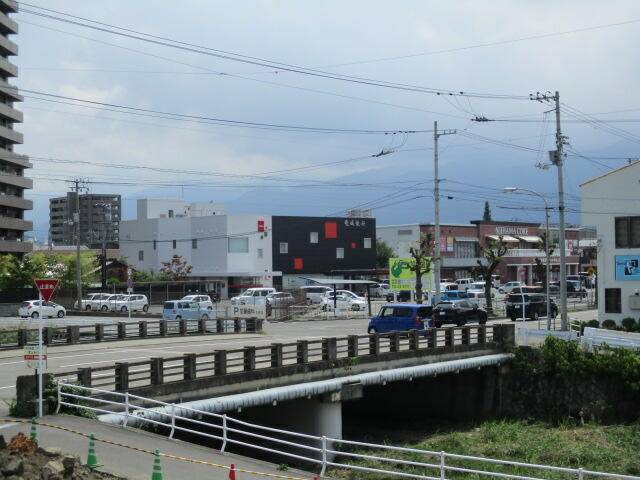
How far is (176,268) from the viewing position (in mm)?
93500

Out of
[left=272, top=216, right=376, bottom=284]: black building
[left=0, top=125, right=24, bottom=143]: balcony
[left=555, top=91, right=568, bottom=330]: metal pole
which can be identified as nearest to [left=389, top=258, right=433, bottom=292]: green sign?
[left=555, top=91, right=568, bottom=330]: metal pole

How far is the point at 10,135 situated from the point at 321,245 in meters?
34.9

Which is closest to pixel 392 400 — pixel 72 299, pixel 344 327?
pixel 344 327

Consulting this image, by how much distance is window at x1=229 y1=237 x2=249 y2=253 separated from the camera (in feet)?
300

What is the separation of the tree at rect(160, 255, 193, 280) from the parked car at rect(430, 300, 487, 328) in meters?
45.4

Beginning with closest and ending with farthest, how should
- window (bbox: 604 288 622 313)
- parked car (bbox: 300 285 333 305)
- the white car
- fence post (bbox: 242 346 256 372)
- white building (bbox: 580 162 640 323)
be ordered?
fence post (bbox: 242 346 256 372)
white building (bbox: 580 162 640 323)
window (bbox: 604 288 622 313)
the white car
parked car (bbox: 300 285 333 305)

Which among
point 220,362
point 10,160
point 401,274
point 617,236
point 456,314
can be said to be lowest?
point 456,314

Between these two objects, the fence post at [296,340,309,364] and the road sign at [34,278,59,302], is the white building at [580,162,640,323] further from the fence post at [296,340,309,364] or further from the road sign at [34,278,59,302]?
the road sign at [34,278,59,302]

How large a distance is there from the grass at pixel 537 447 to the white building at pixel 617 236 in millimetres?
16615

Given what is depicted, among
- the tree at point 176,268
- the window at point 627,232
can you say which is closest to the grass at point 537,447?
the window at point 627,232

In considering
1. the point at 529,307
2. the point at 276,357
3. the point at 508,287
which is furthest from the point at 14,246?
the point at 276,357

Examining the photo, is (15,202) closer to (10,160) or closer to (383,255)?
(10,160)

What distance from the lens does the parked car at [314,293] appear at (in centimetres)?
7572

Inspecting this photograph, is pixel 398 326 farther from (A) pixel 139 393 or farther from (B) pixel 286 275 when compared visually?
(B) pixel 286 275
